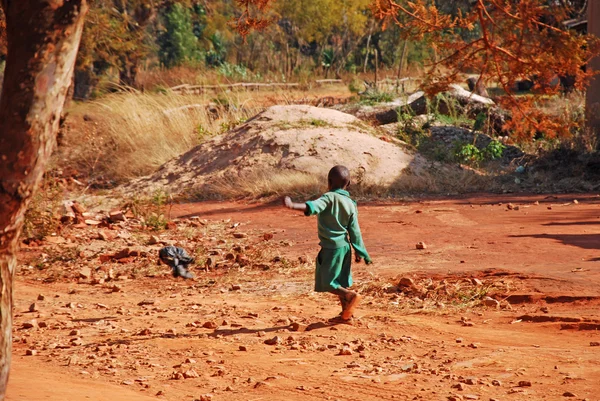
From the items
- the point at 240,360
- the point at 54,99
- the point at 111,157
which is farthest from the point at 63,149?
the point at 54,99

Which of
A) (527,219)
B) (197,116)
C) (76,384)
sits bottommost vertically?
(76,384)

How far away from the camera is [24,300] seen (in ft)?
23.3

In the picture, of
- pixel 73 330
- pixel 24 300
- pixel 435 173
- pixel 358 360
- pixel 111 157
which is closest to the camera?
pixel 358 360

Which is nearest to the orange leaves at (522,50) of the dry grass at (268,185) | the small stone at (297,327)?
the small stone at (297,327)

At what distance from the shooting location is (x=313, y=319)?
6180mm

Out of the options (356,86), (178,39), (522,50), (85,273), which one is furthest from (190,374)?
(178,39)

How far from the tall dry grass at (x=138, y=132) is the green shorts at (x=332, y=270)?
991 cm

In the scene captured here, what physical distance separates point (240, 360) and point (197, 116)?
39.3 feet

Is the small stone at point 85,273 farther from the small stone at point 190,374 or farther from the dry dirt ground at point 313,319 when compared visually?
the small stone at point 190,374

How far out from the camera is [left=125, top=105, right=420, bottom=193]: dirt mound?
1352 cm

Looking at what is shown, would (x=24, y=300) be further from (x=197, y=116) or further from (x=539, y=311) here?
(x=197, y=116)

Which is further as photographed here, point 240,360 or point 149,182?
point 149,182

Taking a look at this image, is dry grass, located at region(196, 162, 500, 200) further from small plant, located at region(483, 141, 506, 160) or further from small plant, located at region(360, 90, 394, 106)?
small plant, located at region(360, 90, 394, 106)

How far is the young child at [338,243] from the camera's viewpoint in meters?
5.89
